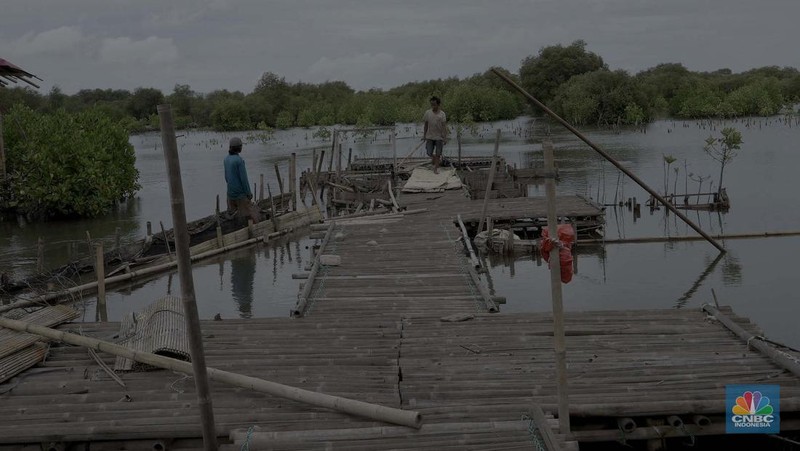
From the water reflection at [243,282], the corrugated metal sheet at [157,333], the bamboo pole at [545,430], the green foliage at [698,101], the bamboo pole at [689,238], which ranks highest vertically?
the green foliage at [698,101]

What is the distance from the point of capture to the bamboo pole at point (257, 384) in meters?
4.87

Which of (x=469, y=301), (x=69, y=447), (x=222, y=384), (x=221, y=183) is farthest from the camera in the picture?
(x=221, y=183)

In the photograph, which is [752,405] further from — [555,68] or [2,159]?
[555,68]

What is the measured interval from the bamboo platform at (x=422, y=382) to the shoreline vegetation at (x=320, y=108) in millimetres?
13652

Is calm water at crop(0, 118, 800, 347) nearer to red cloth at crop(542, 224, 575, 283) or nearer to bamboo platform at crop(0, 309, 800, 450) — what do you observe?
bamboo platform at crop(0, 309, 800, 450)

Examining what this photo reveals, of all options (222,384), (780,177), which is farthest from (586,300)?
(780,177)

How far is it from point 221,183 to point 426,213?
15.1 meters

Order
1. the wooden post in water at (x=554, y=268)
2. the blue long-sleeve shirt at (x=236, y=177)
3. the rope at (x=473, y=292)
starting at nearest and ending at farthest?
the wooden post in water at (x=554, y=268) < the rope at (x=473, y=292) < the blue long-sleeve shirt at (x=236, y=177)

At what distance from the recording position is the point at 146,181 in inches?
1155

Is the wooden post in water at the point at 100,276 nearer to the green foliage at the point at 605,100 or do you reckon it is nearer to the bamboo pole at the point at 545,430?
the bamboo pole at the point at 545,430

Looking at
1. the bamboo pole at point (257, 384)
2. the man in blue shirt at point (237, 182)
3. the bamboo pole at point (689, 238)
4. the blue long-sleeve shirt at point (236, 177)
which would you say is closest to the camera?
the bamboo pole at point (257, 384)

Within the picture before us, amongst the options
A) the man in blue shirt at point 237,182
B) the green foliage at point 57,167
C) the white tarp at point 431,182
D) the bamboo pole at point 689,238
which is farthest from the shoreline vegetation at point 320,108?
the bamboo pole at point 689,238

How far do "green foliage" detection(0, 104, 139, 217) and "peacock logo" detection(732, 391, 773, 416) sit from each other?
17069 mm

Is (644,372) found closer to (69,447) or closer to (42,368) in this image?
(69,447)
